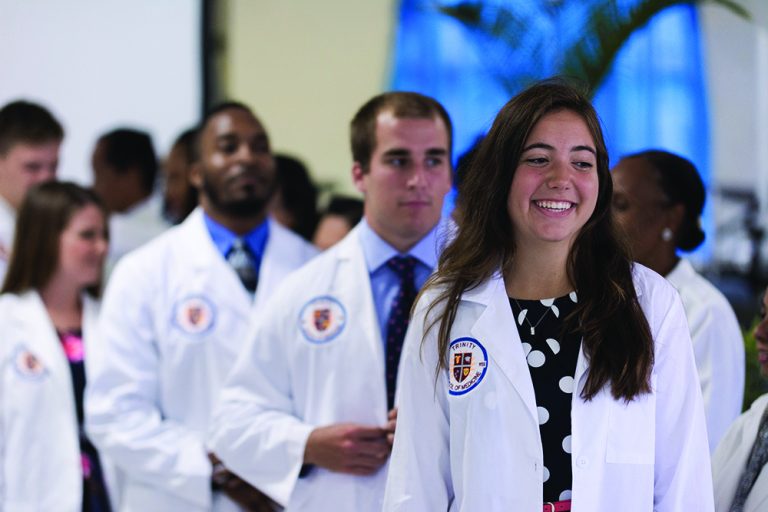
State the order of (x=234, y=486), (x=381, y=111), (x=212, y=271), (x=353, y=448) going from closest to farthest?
(x=353, y=448)
(x=381, y=111)
(x=234, y=486)
(x=212, y=271)

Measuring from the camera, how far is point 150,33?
17.9 feet

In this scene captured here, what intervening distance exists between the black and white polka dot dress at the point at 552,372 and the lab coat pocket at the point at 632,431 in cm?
7

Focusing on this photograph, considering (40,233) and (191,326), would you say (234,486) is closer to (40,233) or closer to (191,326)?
(191,326)

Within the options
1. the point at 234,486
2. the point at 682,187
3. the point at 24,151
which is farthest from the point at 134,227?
the point at 682,187

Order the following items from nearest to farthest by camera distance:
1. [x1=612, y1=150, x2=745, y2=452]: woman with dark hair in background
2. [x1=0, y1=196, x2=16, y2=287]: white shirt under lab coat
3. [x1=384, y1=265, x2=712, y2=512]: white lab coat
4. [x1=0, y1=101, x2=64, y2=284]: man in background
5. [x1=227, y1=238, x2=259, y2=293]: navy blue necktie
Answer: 1. [x1=384, y1=265, x2=712, y2=512]: white lab coat
2. [x1=612, y1=150, x2=745, y2=452]: woman with dark hair in background
3. [x1=227, y1=238, x2=259, y2=293]: navy blue necktie
4. [x1=0, y1=196, x2=16, y2=287]: white shirt under lab coat
5. [x1=0, y1=101, x2=64, y2=284]: man in background

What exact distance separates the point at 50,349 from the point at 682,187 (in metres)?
1.95

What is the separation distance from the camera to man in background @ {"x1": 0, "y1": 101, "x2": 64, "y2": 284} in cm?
381

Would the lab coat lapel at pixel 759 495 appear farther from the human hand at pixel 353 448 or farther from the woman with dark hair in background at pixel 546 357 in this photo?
the human hand at pixel 353 448

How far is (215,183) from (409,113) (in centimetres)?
79

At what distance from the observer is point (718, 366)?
2.38m

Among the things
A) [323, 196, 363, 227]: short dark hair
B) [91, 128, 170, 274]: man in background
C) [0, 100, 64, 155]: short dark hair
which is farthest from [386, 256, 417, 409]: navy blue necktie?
[91, 128, 170, 274]: man in background

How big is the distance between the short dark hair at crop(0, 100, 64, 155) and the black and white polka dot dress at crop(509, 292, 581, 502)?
2630mm

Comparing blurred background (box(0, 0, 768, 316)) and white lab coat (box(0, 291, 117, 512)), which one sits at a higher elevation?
blurred background (box(0, 0, 768, 316))

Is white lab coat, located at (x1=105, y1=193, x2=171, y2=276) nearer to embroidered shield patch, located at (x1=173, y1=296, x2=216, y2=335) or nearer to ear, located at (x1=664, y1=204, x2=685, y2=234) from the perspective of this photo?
embroidered shield patch, located at (x1=173, y1=296, x2=216, y2=335)
